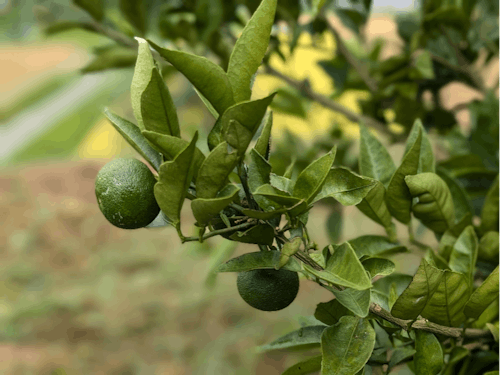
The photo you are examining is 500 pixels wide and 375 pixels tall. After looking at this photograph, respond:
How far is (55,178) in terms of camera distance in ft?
8.95

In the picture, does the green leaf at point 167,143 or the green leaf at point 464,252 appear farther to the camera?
the green leaf at point 464,252

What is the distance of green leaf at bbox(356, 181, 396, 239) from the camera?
1.21ft

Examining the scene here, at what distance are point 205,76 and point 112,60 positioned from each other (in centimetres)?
46

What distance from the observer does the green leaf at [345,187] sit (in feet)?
0.92

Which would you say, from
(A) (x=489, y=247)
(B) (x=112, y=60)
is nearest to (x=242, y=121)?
(A) (x=489, y=247)

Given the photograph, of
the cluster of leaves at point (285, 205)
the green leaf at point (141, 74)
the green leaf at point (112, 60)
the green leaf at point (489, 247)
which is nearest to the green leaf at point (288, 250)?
the cluster of leaves at point (285, 205)

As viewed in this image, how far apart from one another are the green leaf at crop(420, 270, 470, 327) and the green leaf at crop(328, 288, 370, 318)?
0.07 meters

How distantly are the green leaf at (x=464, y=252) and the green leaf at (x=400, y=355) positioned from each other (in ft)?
0.26

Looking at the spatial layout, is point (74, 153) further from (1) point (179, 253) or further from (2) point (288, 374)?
(2) point (288, 374)

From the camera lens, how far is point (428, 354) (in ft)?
1.01

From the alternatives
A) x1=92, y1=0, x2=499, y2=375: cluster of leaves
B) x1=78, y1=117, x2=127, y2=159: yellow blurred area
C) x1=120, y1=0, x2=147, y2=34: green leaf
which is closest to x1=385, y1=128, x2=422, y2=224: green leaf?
x1=92, y1=0, x2=499, y2=375: cluster of leaves

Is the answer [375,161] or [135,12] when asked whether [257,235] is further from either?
[135,12]

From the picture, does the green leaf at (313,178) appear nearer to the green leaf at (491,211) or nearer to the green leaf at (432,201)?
the green leaf at (432,201)

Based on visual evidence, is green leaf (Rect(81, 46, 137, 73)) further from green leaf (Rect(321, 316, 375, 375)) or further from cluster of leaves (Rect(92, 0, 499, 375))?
green leaf (Rect(321, 316, 375, 375))
